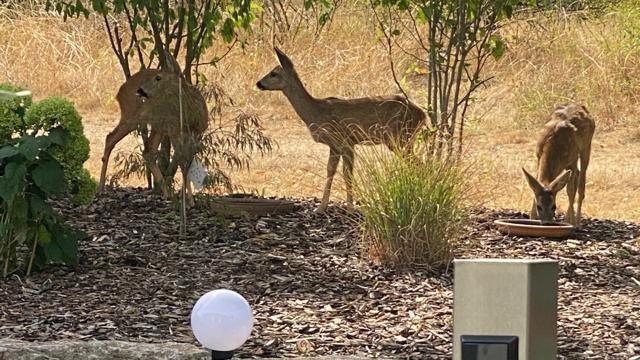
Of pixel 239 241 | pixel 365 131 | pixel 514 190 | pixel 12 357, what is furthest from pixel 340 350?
pixel 514 190

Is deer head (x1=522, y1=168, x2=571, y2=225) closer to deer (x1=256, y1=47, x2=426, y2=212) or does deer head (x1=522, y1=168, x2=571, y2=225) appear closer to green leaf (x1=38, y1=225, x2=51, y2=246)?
deer (x1=256, y1=47, x2=426, y2=212)

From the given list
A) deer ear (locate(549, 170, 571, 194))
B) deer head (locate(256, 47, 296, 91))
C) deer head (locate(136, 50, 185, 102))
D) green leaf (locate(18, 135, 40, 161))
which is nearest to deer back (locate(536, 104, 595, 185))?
deer ear (locate(549, 170, 571, 194))

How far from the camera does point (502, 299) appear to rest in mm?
2832

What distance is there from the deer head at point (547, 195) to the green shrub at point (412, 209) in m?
1.63

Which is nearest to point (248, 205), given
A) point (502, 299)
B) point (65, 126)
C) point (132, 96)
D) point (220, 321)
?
point (132, 96)

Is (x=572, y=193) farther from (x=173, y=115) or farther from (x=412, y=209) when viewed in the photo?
(x=173, y=115)

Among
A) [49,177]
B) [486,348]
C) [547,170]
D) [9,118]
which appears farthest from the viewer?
[547,170]

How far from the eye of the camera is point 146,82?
8.74 meters

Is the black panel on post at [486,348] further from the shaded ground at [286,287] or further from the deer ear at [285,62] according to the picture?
the deer ear at [285,62]

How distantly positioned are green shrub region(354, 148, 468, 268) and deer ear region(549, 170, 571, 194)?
1874 mm

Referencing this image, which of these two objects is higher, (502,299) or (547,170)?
(547,170)

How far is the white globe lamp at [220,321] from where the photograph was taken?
3.45 m

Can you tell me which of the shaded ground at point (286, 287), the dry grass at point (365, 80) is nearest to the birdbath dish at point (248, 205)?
the shaded ground at point (286, 287)

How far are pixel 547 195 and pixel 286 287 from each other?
3070 millimetres
